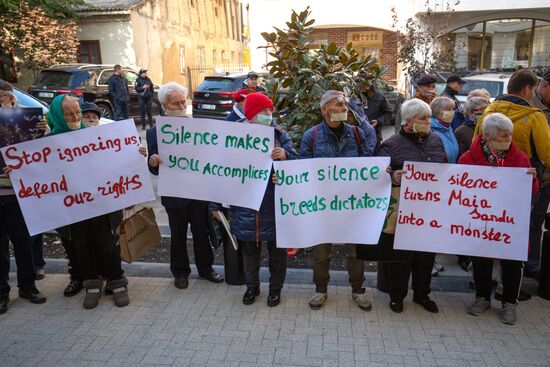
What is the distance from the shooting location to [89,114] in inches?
153

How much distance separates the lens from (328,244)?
372cm

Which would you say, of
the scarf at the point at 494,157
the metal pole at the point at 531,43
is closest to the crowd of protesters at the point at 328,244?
the scarf at the point at 494,157

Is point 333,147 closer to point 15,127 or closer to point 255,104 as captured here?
point 255,104

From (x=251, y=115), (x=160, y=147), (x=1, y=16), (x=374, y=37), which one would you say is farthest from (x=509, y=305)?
(x=374, y=37)

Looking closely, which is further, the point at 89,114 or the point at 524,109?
the point at 89,114

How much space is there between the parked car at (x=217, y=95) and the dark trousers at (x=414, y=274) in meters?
9.15

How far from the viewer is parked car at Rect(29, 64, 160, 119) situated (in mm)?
13102

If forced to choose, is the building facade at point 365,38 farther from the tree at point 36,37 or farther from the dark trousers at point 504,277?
the dark trousers at point 504,277

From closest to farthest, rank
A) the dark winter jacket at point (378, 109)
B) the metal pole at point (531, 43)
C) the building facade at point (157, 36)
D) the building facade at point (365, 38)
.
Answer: the dark winter jacket at point (378, 109) < the metal pole at point (531, 43) < the building facade at point (157, 36) < the building facade at point (365, 38)

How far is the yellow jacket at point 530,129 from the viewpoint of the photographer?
3508 millimetres

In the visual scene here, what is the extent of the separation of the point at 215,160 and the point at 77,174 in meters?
1.17

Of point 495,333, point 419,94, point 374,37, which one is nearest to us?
point 495,333

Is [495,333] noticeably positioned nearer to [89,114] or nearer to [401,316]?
[401,316]

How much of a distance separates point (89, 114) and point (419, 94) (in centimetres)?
367
